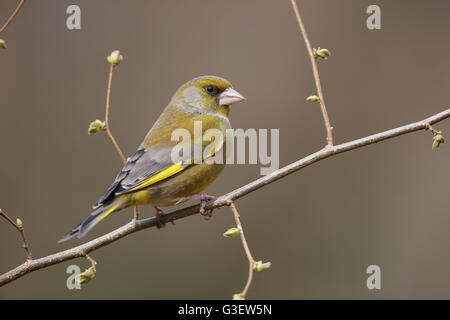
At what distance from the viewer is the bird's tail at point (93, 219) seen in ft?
10.0

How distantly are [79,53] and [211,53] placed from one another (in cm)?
141

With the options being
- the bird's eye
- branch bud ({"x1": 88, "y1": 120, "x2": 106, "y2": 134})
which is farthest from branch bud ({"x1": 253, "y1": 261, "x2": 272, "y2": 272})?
the bird's eye

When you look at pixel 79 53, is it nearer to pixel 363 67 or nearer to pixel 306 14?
pixel 306 14

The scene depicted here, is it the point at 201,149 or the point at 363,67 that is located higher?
the point at 363,67

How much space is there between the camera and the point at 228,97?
400cm

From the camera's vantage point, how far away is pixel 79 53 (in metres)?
6.34

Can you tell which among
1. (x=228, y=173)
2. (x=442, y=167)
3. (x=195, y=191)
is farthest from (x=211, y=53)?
(x=195, y=191)

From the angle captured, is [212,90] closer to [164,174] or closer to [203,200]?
[164,174]

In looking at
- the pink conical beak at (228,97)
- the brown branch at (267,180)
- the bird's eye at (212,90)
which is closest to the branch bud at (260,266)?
the brown branch at (267,180)

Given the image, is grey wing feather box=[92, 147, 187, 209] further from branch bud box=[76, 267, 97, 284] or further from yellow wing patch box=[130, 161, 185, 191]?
branch bud box=[76, 267, 97, 284]

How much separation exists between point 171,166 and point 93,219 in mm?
600

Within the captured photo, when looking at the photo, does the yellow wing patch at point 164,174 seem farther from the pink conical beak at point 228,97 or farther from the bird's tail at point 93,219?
the pink conical beak at point 228,97

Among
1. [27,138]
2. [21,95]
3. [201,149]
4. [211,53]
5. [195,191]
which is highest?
[211,53]

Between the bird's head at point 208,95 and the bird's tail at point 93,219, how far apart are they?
1.00 meters
